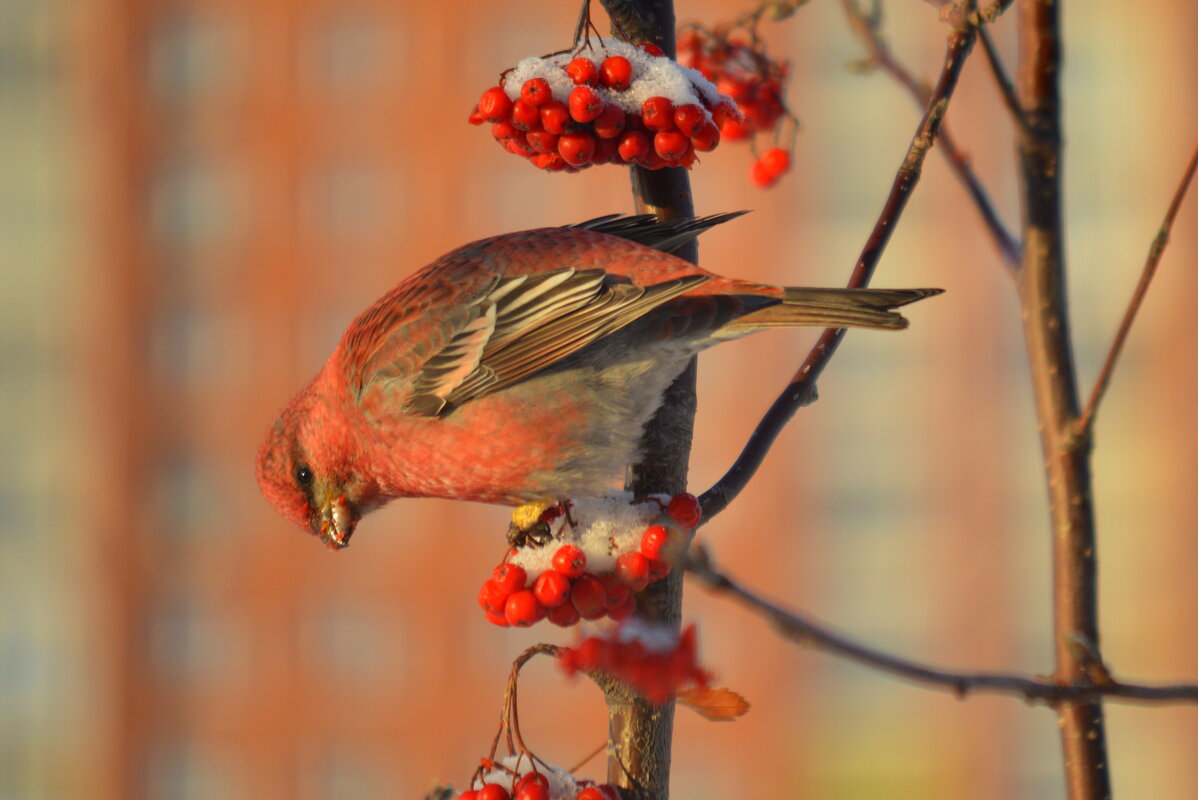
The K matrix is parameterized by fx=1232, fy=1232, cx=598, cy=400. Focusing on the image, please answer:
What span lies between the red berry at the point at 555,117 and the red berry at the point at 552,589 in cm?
69

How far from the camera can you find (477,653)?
13648mm

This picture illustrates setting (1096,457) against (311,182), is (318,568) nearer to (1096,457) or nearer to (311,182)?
(311,182)

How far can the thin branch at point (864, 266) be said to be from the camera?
179cm

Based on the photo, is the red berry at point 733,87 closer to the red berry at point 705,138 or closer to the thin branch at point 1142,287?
the red berry at point 705,138

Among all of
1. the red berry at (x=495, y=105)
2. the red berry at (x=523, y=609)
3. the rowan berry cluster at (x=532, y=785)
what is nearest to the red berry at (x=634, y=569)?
the red berry at (x=523, y=609)

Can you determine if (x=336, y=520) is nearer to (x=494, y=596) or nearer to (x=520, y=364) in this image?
(x=520, y=364)

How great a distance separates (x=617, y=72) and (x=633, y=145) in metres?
0.11

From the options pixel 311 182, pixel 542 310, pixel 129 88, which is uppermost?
pixel 129 88

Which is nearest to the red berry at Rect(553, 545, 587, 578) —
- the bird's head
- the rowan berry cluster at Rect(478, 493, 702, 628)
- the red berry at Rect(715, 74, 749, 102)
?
the rowan berry cluster at Rect(478, 493, 702, 628)

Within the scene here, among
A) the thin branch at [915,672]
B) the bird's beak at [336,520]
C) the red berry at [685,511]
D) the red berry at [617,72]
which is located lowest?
the thin branch at [915,672]

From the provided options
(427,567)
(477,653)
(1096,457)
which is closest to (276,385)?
(427,567)

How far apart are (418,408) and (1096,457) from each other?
11366 mm

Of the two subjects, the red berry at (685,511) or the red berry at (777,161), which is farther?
the red berry at (777,161)

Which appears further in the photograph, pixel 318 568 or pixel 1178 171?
pixel 318 568
